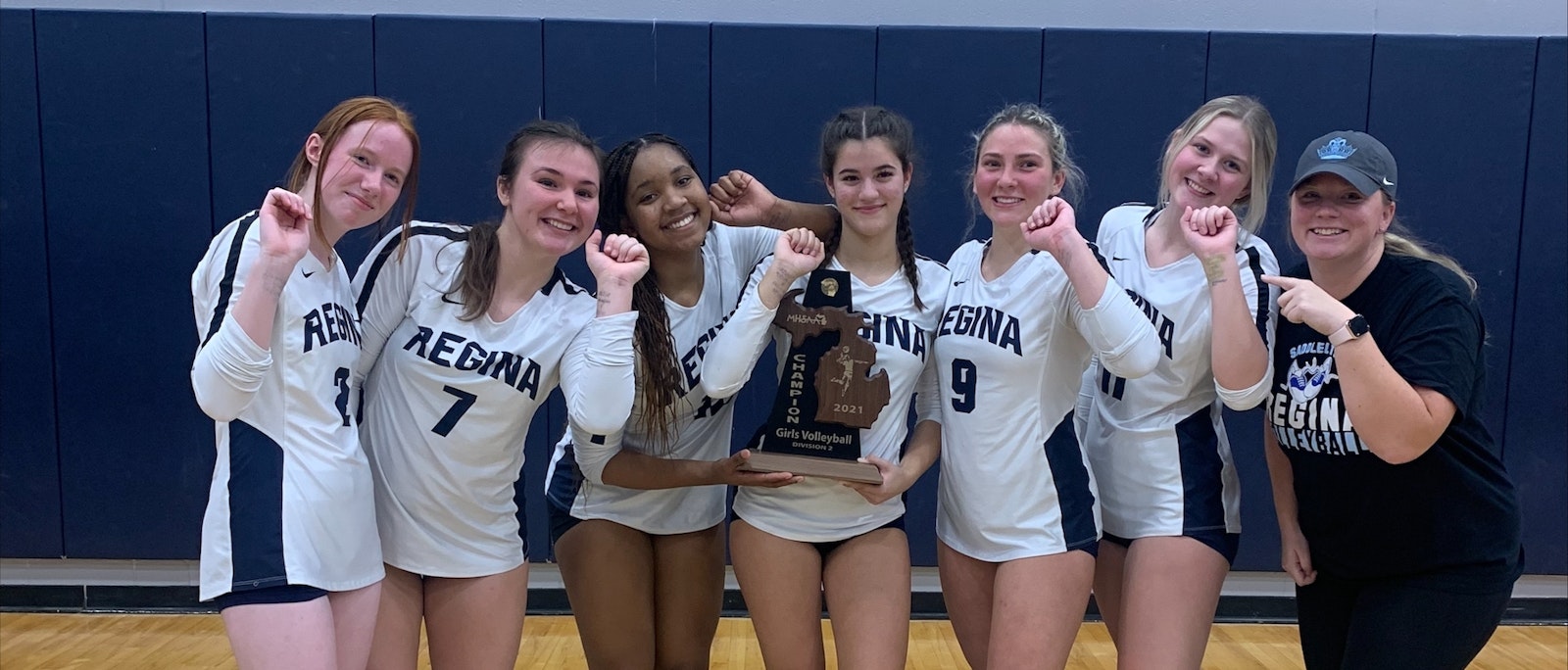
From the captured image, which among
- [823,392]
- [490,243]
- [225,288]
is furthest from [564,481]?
[225,288]

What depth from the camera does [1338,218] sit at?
7.53 feet

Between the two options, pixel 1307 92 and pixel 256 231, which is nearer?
pixel 256 231

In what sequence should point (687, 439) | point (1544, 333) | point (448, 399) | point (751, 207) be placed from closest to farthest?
1. point (448, 399)
2. point (687, 439)
3. point (751, 207)
4. point (1544, 333)

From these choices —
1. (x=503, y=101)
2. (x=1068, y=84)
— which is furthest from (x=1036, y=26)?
(x=503, y=101)

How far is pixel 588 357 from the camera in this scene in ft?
7.69

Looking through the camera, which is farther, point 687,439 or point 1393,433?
point 687,439

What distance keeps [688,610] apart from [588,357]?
846mm

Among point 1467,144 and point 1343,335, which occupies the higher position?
point 1467,144

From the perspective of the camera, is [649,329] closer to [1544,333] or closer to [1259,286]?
[1259,286]

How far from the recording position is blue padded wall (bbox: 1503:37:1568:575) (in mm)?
4727

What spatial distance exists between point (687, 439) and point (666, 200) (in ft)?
2.18

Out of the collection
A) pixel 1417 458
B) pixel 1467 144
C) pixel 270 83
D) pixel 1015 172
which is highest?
pixel 270 83

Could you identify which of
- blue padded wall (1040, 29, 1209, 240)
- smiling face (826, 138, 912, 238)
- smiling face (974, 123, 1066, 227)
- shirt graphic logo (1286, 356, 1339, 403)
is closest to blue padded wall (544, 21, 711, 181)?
blue padded wall (1040, 29, 1209, 240)

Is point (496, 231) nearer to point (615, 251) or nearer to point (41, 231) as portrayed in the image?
point (615, 251)
